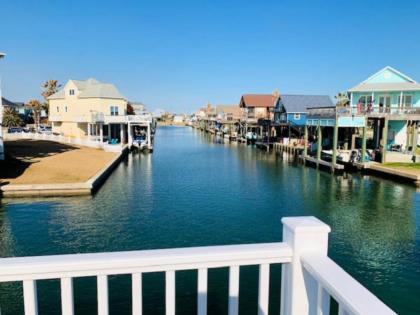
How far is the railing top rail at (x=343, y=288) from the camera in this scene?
6.63 ft

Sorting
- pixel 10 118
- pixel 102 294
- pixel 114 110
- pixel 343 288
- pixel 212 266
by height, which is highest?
pixel 114 110

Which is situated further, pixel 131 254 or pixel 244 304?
pixel 244 304

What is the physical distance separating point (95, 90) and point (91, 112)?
16.9ft

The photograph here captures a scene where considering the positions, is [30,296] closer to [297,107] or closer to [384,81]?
[384,81]

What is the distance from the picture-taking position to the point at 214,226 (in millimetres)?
16797

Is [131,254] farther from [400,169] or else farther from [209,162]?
[209,162]

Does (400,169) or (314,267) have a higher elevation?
(314,267)

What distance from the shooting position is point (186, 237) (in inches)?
597

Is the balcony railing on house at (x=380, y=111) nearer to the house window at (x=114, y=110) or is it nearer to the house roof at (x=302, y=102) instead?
the house roof at (x=302, y=102)

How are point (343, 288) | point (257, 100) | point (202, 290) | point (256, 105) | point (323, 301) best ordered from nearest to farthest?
point (343, 288), point (323, 301), point (202, 290), point (256, 105), point (257, 100)

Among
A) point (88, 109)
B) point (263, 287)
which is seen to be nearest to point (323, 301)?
point (263, 287)

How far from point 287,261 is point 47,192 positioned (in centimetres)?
2183

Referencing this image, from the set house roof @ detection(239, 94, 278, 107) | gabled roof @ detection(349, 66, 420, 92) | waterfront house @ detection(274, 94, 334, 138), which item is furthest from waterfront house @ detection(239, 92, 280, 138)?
gabled roof @ detection(349, 66, 420, 92)

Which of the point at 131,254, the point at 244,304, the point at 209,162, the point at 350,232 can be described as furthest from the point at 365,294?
the point at 209,162
